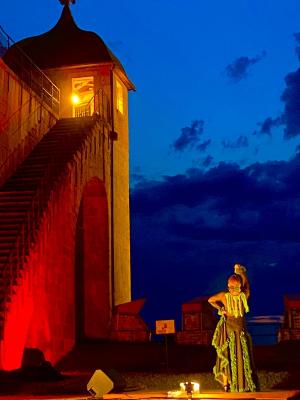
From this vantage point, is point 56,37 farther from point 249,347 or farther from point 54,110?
point 249,347

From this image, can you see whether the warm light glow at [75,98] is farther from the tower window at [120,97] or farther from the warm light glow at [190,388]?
the warm light glow at [190,388]

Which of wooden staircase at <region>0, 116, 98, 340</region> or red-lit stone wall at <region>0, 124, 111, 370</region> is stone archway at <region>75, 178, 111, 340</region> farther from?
wooden staircase at <region>0, 116, 98, 340</region>

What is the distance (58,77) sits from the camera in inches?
1017

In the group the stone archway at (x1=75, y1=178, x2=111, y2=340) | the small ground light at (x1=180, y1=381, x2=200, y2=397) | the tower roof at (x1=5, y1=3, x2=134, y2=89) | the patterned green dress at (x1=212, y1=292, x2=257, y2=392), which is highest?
the tower roof at (x1=5, y1=3, x2=134, y2=89)

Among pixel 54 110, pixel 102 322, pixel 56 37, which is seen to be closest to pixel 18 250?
pixel 102 322

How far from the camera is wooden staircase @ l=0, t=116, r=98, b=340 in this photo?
14.9 m

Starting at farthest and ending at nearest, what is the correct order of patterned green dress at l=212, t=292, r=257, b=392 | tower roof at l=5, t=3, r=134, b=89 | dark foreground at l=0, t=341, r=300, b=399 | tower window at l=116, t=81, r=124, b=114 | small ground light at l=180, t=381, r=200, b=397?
Result: tower window at l=116, t=81, r=124, b=114 → tower roof at l=5, t=3, r=134, b=89 → dark foreground at l=0, t=341, r=300, b=399 → patterned green dress at l=212, t=292, r=257, b=392 → small ground light at l=180, t=381, r=200, b=397

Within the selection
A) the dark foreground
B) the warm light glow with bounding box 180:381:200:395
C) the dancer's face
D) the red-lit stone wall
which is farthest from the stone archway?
the warm light glow with bounding box 180:381:200:395

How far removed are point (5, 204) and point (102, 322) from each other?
779 centimetres

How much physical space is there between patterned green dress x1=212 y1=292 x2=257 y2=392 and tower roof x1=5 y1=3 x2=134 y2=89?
16.5m

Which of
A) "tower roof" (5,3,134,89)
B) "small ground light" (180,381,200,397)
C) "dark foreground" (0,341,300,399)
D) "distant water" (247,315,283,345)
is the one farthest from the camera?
"tower roof" (5,3,134,89)

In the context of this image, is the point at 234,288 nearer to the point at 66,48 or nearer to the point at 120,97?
the point at 120,97

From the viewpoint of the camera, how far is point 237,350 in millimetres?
10484

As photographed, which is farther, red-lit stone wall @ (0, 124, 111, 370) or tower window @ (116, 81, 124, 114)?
tower window @ (116, 81, 124, 114)
